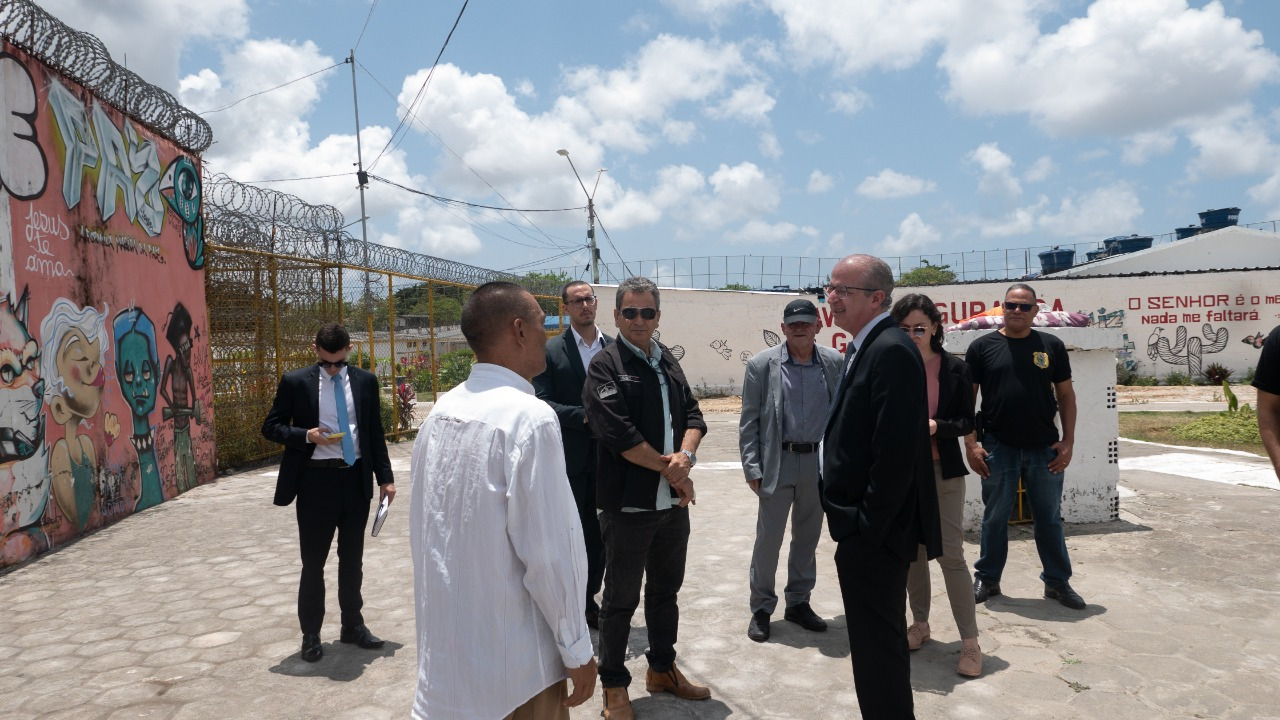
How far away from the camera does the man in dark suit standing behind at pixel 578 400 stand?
4.55 meters

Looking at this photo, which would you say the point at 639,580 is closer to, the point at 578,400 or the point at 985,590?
the point at 578,400

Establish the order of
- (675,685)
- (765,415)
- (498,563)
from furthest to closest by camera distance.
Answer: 1. (765,415)
2. (675,685)
3. (498,563)

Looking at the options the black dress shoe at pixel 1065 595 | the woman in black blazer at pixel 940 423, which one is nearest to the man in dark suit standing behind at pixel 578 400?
the woman in black blazer at pixel 940 423

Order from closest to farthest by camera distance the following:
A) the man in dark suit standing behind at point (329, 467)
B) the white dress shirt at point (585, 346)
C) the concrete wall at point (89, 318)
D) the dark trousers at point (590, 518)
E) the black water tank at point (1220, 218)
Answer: the man in dark suit standing behind at point (329, 467) < the dark trousers at point (590, 518) < the white dress shirt at point (585, 346) < the concrete wall at point (89, 318) < the black water tank at point (1220, 218)

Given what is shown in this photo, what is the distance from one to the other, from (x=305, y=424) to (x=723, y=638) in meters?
2.63

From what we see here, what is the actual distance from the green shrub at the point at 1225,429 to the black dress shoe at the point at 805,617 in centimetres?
1040

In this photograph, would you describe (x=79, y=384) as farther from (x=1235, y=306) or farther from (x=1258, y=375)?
(x=1235, y=306)

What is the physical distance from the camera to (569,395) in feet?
15.5

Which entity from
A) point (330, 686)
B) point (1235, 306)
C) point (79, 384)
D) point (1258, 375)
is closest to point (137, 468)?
point (79, 384)

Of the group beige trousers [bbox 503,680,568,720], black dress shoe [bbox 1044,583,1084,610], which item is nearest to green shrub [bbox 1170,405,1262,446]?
black dress shoe [bbox 1044,583,1084,610]

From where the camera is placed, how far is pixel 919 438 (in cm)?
293

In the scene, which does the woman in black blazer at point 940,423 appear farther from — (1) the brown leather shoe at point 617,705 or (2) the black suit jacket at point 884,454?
(1) the brown leather shoe at point 617,705

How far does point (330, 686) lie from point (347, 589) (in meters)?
0.66

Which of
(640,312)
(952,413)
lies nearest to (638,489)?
(640,312)
